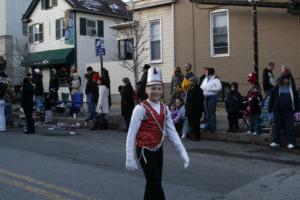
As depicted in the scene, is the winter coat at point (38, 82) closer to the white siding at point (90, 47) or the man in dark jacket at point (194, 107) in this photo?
the man in dark jacket at point (194, 107)

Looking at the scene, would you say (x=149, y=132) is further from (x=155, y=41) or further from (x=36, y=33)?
(x=36, y=33)

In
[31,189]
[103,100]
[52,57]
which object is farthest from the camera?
→ [52,57]

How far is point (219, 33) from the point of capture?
66.9 ft

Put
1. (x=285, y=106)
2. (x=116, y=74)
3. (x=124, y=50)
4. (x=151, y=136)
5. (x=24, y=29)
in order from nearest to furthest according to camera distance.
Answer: (x=151, y=136) → (x=285, y=106) → (x=116, y=74) → (x=124, y=50) → (x=24, y=29)

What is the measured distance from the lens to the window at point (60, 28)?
1332 inches

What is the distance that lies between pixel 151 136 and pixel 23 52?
34298 mm

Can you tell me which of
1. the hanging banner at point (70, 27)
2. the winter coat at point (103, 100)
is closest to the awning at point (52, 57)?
the hanging banner at point (70, 27)

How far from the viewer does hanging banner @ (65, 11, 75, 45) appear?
32.9 m

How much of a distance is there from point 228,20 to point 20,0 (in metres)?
26.0

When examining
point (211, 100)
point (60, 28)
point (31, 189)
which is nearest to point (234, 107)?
point (211, 100)

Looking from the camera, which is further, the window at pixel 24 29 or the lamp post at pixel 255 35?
the window at pixel 24 29

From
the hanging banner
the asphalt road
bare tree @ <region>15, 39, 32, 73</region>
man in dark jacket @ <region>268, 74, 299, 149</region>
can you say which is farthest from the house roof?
man in dark jacket @ <region>268, 74, 299, 149</region>

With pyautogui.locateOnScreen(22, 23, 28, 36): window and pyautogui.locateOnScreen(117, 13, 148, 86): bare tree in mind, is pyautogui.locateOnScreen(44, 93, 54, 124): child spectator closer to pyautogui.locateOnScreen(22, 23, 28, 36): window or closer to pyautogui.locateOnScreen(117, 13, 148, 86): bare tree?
pyautogui.locateOnScreen(117, 13, 148, 86): bare tree

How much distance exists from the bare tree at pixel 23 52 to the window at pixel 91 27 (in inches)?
179
